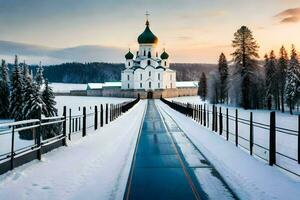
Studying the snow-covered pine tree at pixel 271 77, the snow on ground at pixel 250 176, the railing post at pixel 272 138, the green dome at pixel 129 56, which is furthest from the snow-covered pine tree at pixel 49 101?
the green dome at pixel 129 56

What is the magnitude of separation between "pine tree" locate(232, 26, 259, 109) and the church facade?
204ft

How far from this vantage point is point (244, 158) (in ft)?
46.5

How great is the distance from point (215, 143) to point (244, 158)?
170 inches

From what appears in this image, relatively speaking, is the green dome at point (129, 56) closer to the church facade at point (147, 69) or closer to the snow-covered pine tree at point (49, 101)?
the church facade at point (147, 69)

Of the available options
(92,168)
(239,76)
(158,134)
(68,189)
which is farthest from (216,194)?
(239,76)

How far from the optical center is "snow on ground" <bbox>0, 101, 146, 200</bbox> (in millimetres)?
9125

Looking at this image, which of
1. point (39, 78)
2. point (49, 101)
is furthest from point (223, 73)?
point (49, 101)

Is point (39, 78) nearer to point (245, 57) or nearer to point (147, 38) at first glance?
point (245, 57)

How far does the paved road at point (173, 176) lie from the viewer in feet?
29.9

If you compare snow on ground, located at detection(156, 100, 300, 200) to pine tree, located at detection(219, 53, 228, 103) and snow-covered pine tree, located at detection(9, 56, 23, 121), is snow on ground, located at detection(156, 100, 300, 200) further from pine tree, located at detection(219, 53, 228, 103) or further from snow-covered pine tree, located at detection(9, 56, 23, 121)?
pine tree, located at detection(219, 53, 228, 103)

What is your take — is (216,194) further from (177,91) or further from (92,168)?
(177,91)

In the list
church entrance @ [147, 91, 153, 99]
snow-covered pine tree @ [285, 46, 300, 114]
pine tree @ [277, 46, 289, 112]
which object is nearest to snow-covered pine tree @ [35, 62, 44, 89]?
snow-covered pine tree @ [285, 46, 300, 114]

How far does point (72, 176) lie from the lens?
10977 mm

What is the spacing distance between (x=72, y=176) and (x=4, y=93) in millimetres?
67069
